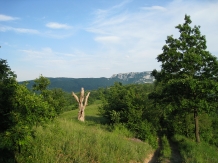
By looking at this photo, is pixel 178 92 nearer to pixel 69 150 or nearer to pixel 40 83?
pixel 69 150

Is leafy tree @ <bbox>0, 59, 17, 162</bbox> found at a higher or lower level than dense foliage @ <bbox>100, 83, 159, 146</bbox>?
higher

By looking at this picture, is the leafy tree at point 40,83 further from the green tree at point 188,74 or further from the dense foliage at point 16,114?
the dense foliage at point 16,114

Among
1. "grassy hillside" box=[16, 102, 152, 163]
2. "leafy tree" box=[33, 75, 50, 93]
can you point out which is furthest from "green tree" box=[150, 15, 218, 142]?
"leafy tree" box=[33, 75, 50, 93]

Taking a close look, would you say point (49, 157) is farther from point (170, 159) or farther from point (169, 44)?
point (169, 44)

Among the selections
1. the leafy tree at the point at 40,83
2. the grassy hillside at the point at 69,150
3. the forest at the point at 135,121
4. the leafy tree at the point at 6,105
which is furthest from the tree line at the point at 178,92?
the leafy tree at the point at 40,83

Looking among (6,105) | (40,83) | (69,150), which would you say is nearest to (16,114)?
(6,105)

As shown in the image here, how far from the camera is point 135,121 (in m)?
18.1

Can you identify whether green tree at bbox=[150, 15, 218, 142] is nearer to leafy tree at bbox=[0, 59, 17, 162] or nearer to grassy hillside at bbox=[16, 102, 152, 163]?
grassy hillside at bbox=[16, 102, 152, 163]

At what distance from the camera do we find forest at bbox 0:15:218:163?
7668 mm

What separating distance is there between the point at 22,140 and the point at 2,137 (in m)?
0.65

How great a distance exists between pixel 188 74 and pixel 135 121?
20.5 feet

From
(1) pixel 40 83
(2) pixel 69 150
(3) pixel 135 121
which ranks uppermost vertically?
(1) pixel 40 83

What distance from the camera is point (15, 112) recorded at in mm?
7453

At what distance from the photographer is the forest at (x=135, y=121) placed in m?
7.67
